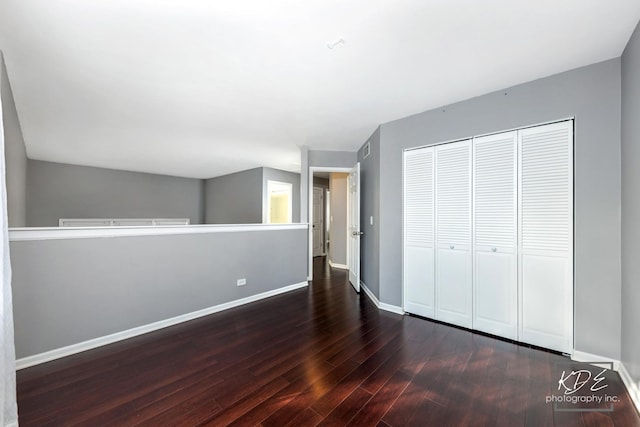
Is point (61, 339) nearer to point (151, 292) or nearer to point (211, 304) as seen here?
point (151, 292)

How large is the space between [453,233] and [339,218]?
342 centimetres

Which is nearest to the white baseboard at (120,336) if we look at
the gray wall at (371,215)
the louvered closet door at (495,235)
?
the gray wall at (371,215)

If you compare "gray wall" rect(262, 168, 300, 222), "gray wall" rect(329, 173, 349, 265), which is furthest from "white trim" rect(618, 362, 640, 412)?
"gray wall" rect(262, 168, 300, 222)

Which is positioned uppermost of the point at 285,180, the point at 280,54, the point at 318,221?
the point at 280,54

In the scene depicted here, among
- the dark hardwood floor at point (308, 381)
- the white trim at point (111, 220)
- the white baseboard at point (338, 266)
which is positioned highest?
the white trim at point (111, 220)

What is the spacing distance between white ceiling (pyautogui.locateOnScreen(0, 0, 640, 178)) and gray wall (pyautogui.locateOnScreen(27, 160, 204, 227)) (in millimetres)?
2891

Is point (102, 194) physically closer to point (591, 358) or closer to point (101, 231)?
point (101, 231)

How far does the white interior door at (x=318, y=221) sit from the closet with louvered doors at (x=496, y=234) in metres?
4.30

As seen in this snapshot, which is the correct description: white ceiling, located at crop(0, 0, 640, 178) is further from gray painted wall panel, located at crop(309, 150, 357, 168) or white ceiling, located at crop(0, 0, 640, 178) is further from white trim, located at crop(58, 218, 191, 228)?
white trim, located at crop(58, 218, 191, 228)

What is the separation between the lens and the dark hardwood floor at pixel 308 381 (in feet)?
5.07

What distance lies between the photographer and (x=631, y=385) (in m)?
1.74

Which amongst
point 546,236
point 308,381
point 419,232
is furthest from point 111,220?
point 546,236

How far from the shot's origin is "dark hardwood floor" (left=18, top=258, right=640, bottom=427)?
1545 millimetres

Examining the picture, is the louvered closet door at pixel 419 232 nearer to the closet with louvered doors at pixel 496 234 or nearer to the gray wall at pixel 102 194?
the closet with louvered doors at pixel 496 234
